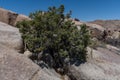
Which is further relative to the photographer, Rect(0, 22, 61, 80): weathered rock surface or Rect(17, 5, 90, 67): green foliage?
Rect(17, 5, 90, 67): green foliage

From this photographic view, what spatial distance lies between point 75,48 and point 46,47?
235 centimetres

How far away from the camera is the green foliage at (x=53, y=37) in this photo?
69.0ft

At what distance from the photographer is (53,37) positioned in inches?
846

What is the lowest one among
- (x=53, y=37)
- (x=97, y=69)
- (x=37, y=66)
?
(x=97, y=69)

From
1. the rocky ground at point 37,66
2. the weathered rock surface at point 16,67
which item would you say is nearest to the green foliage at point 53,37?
the rocky ground at point 37,66

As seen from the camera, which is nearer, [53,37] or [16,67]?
[16,67]

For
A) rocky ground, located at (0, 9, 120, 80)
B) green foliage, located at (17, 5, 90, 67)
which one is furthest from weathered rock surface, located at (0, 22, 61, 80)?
green foliage, located at (17, 5, 90, 67)

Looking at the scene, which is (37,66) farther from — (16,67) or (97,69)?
(97,69)

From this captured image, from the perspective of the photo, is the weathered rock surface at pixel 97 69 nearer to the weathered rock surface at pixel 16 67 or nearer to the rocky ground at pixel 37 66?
the rocky ground at pixel 37 66

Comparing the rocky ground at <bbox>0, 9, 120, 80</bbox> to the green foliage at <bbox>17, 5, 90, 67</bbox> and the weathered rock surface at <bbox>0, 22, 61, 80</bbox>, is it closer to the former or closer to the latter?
the weathered rock surface at <bbox>0, 22, 61, 80</bbox>

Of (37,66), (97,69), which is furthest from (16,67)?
(97,69)

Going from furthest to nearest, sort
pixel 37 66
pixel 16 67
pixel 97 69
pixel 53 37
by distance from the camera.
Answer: pixel 53 37
pixel 97 69
pixel 37 66
pixel 16 67

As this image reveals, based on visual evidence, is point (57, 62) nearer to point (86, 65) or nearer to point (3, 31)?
point (86, 65)

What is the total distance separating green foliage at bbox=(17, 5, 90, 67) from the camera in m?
21.0
